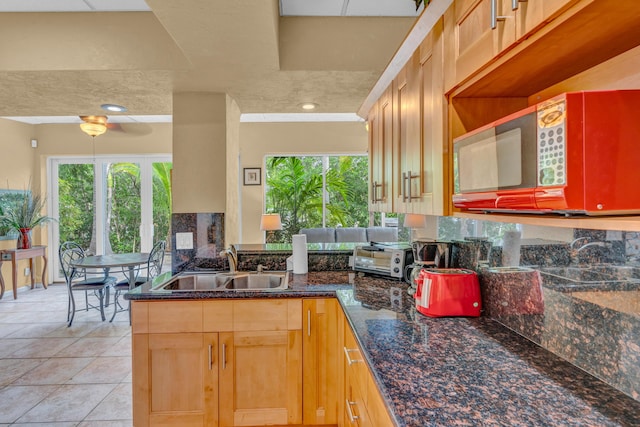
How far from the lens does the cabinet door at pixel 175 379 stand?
192 cm

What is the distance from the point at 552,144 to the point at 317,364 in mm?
1666

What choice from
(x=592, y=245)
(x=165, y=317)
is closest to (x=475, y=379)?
(x=592, y=245)

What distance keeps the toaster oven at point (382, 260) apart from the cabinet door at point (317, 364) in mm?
450

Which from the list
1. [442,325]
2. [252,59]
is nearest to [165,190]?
[252,59]

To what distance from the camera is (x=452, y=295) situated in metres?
1.50

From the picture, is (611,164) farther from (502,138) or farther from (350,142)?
(350,142)

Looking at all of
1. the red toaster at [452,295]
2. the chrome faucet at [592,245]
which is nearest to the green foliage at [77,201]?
the red toaster at [452,295]

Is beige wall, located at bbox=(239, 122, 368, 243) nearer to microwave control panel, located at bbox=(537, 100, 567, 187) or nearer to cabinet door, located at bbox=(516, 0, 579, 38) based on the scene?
cabinet door, located at bbox=(516, 0, 579, 38)

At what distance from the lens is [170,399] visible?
1936 millimetres

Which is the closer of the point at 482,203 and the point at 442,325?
the point at 482,203

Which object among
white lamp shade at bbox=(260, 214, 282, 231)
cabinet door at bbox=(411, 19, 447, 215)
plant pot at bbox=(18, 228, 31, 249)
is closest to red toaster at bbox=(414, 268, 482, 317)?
cabinet door at bbox=(411, 19, 447, 215)

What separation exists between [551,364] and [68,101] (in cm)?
346

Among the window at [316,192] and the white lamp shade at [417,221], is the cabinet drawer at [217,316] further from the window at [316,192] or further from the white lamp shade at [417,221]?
the window at [316,192]

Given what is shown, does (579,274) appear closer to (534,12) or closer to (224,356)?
(534,12)
